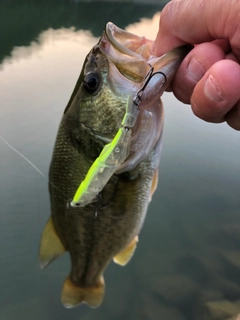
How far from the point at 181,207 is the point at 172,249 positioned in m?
0.65

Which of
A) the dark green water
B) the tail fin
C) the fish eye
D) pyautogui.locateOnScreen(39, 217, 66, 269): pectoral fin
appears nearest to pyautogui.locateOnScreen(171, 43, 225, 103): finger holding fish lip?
the fish eye

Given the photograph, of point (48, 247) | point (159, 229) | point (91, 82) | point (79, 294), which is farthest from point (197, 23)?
point (159, 229)

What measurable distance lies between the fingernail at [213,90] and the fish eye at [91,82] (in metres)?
0.42

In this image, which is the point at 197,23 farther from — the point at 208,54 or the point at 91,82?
the point at 91,82

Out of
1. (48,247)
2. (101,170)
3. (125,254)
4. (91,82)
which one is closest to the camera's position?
(101,170)

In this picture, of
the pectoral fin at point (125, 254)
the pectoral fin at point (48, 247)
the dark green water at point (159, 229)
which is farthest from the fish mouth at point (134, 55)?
the dark green water at point (159, 229)

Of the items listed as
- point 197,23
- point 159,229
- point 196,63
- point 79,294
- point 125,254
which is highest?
point 197,23

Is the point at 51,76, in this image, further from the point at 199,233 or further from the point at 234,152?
the point at 199,233

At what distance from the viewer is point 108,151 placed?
3.04ft

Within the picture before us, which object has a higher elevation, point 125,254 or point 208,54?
point 208,54

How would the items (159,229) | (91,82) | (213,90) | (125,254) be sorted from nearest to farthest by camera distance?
(213,90), (91,82), (125,254), (159,229)

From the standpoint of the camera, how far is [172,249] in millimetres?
4398

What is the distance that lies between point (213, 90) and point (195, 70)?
0.34 feet

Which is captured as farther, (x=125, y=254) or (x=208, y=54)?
(x=125, y=254)
